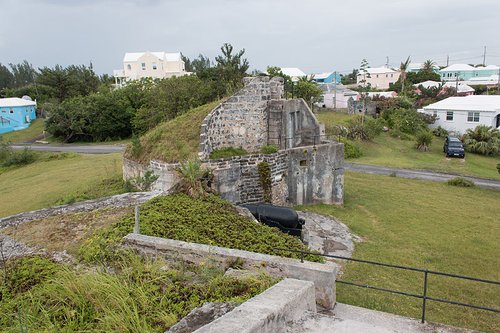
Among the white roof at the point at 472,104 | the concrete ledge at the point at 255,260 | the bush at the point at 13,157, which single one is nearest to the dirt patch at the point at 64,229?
the concrete ledge at the point at 255,260

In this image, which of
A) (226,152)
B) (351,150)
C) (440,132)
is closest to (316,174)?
(226,152)

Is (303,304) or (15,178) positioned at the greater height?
(303,304)

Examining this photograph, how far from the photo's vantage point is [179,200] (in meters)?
10.2

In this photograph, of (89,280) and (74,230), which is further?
(74,230)

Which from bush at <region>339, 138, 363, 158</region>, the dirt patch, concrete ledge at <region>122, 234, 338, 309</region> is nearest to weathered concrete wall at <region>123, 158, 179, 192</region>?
the dirt patch

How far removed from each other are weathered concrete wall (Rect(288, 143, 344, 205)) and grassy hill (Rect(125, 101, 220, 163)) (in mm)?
3939

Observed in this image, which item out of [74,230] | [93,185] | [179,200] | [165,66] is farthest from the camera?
[165,66]

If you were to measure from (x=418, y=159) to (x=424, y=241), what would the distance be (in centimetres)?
1871

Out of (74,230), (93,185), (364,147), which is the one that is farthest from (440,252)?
(364,147)

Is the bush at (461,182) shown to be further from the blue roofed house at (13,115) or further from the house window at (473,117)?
the blue roofed house at (13,115)

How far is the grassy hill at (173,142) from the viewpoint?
13945 mm

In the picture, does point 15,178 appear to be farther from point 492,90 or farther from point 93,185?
point 492,90

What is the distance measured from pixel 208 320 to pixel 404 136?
36929 mm

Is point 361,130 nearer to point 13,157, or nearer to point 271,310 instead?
point 13,157
